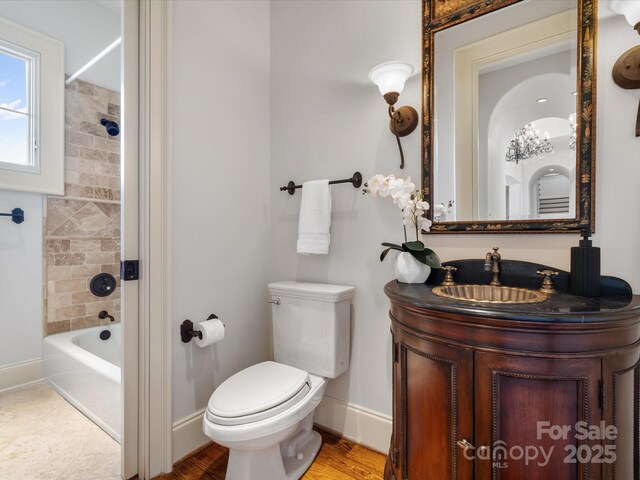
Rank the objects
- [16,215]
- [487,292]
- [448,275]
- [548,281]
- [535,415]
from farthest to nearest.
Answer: [16,215], [448,275], [487,292], [548,281], [535,415]

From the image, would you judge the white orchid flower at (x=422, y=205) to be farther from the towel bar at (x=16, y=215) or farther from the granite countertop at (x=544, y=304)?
the towel bar at (x=16, y=215)

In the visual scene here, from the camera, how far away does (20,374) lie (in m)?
2.18

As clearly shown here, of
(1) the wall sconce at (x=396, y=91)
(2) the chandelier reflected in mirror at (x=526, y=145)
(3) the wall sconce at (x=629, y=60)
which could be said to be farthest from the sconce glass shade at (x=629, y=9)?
(1) the wall sconce at (x=396, y=91)

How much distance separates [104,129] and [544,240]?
3.14 meters

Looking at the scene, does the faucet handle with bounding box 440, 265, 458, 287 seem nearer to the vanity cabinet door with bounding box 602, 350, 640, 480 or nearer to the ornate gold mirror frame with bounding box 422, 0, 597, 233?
the ornate gold mirror frame with bounding box 422, 0, 597, 233

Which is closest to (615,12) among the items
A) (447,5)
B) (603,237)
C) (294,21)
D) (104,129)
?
(447,5)

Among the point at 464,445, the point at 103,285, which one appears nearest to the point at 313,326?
the point at 464,445

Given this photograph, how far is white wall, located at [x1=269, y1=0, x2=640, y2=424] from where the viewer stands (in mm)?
1089

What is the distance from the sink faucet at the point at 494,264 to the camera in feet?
4.02

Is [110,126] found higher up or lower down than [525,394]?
higher up

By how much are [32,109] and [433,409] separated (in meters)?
3.12

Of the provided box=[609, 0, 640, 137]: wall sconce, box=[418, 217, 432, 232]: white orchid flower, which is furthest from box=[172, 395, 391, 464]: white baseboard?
box=[609, 0, 640, 137]: wall sconce

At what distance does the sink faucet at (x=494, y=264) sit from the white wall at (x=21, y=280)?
114 inches

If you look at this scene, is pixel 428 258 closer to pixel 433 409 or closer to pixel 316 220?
pixel 433 409
